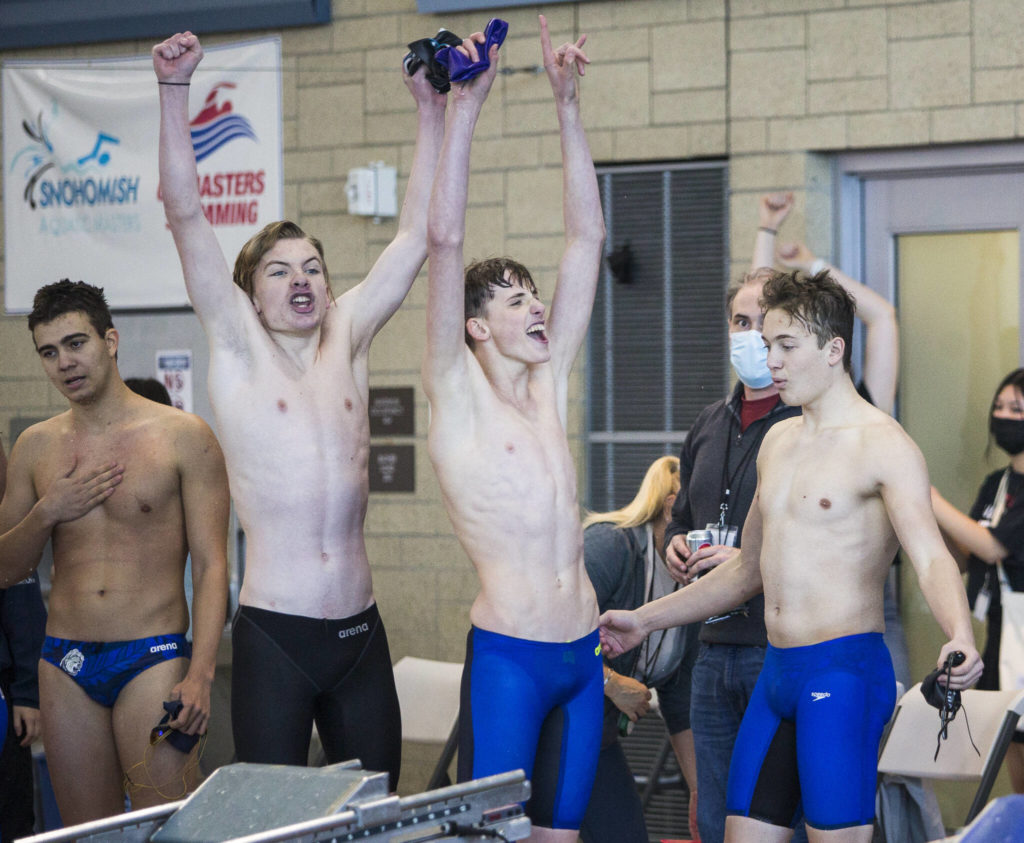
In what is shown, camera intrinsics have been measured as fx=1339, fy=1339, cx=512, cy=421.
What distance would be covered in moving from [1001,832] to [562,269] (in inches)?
66.5

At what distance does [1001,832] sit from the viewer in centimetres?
192

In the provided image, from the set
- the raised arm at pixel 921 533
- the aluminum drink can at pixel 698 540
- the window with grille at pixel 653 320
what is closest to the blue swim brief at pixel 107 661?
the aluminum drink can at pixel 698 540

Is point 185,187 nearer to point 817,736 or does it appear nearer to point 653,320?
point 817,736

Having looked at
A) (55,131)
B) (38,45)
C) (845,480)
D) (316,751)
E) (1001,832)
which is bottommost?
(316,751)

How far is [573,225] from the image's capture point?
3219mm

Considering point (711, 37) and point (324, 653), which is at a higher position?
point (711, 37)

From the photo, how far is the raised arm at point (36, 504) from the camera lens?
3.56m

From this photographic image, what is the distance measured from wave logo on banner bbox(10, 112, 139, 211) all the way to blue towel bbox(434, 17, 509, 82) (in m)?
3.63

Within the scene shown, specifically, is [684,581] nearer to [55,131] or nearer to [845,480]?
[845,480]

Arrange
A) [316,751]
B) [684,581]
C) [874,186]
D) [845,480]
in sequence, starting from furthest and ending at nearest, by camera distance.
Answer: [874,186], [316,751], [684,581], [845,480]

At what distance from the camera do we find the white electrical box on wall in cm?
567

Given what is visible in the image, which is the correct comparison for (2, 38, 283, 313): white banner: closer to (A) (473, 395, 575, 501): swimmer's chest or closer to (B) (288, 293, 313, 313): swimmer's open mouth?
(B) (288, 293, 313, 313): swimmer's open mouth

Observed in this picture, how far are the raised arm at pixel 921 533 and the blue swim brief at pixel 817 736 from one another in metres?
0.21

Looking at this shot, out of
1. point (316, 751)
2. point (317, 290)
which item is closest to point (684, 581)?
point (317, 290)
